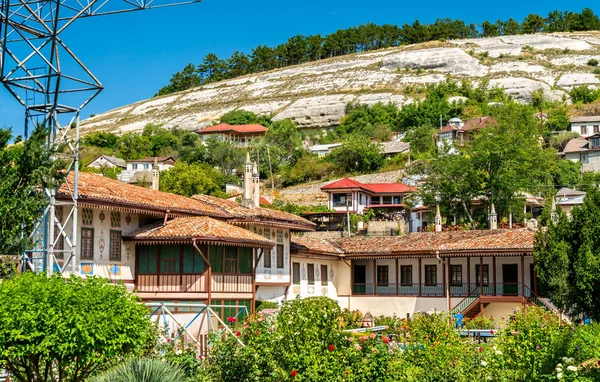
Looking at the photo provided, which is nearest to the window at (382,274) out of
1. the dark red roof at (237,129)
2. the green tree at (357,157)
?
the green tree at (357,157)

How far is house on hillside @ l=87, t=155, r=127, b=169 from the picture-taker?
3162 inches

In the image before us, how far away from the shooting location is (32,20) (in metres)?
21.1

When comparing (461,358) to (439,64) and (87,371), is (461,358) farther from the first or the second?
(439,64)

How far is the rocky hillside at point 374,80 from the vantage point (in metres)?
108

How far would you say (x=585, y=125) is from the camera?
82312 millimetres

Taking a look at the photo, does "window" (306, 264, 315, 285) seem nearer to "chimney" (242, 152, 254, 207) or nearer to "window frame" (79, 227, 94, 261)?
"chimney" (242, 152, 254, 207)

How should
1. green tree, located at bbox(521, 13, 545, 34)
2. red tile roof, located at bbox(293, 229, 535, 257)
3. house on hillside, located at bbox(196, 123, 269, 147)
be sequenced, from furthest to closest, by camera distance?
green tree, located at bbox(521, 13, 545, 34)
house on hillside, located at bbox(196, 123, 269, 147)
red tile roof, located at bbox(293, 229, 535, 257)

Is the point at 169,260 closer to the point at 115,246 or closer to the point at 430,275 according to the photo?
the point at 115,246

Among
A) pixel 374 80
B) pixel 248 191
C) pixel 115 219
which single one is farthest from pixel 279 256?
pixel 374 80

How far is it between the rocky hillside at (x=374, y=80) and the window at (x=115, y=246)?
3165 inches

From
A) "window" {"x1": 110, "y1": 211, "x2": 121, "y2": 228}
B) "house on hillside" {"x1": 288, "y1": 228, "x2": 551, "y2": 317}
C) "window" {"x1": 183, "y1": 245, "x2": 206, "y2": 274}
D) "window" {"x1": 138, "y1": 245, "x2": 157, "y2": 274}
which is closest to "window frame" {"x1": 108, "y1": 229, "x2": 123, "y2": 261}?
"window" {"x1": 110, "y1": 211, "x2": 121, "y2": 228}

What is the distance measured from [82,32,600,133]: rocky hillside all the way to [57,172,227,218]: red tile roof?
76.8 meters

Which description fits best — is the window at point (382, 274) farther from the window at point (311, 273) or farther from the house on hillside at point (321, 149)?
the house on hillside at point (321, 149)

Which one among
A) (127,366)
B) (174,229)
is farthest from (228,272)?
(127,366)
